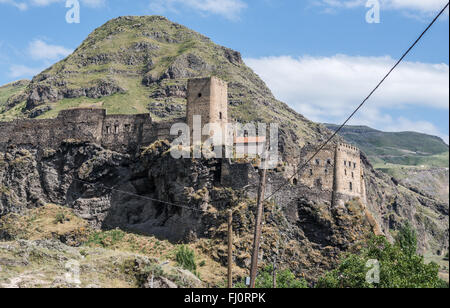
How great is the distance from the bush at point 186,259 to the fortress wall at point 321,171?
14.8 metres

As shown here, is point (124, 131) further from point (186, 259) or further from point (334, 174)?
point (334, 174)

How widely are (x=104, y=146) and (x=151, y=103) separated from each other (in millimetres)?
56206

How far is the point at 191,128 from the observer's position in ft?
199

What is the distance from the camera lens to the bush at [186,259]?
163ft

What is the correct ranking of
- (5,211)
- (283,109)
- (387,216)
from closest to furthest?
(5,211), (387,216), (283,109)

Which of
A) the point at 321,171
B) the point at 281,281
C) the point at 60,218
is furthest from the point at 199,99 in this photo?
the point at 281,281

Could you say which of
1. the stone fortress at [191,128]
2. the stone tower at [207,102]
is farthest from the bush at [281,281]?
the stone tower at [207,102]


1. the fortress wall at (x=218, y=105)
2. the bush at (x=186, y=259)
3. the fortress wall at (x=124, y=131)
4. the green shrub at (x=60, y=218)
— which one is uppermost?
the fortress wall at (x=218, y=105)

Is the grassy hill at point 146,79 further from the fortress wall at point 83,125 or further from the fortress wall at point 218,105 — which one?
the fortress wall at point 218,105

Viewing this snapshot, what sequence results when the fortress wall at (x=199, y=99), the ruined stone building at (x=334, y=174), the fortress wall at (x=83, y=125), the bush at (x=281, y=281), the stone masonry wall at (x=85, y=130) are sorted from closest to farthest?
the bush at (x=281, y=281)
the ruined stone building at (x=334, y=174)
the fortress wall at (x=199, y=99)
the stone masonry wall at (x=85, y=130)
the fortress wall at (x=83, y=125)

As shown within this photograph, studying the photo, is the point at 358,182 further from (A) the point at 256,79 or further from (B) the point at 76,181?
(A) the point at 256,79

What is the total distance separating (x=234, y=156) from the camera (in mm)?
58781

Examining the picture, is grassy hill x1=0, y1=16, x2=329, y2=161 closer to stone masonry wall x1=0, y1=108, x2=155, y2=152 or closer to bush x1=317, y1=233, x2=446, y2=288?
stone masonry wall x1=0, y1=108, x2=155, y2=152
